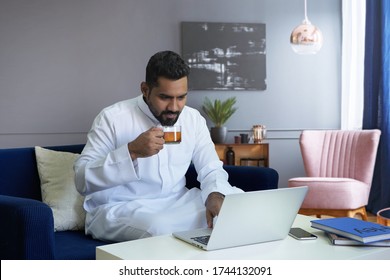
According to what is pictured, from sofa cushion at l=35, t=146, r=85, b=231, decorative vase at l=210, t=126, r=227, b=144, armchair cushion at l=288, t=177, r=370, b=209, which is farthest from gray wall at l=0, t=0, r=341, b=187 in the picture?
sofa cushion at l=35, t=146, r=85, b=231

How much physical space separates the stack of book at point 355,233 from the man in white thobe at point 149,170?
0.43 meters

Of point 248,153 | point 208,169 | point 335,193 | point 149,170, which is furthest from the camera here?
point 248,153

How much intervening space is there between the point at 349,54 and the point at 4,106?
3.32 metres

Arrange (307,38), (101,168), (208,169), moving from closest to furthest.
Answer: (101,168) → (208,169) → (307,38)

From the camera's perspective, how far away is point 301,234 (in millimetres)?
1716

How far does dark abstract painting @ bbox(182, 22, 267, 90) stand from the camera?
5.11 m

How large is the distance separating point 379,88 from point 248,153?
4.24 ft

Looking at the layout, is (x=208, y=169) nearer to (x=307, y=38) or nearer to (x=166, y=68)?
(x=166, y=68)

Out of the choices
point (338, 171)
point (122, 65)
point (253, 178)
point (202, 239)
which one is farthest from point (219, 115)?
point (202, 239)

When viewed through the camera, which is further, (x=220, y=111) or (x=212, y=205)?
(x=220, y=111)

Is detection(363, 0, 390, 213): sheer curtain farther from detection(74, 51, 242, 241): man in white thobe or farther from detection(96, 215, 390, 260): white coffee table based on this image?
detection(96, 215, 390, 260): white coffee table

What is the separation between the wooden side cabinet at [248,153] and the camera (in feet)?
15.7
